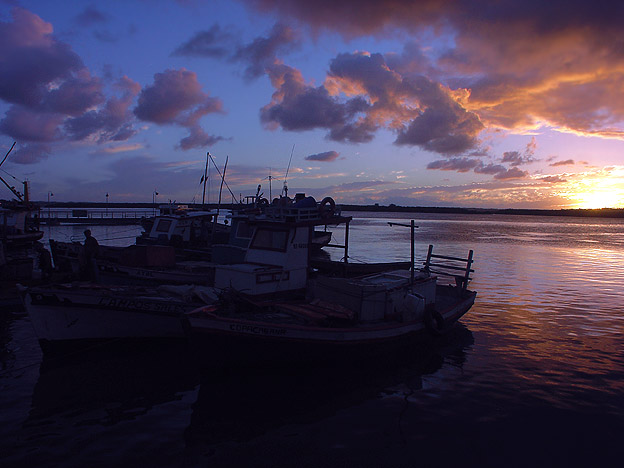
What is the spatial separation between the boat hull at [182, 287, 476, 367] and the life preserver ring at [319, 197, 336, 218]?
4.82 meters

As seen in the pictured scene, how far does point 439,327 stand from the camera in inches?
476

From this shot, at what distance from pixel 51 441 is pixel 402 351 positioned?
9.08 metres

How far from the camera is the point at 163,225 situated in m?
23.2

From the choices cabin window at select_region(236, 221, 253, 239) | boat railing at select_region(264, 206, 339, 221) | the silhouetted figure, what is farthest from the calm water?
cabin window at select_region(236, 221, 253, 239)

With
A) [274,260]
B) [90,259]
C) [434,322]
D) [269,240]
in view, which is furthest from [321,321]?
[90,259]

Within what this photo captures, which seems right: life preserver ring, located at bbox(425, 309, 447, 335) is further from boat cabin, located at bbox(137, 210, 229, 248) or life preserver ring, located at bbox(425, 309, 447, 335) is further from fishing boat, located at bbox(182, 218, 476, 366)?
boat cabin, located at bbox(137, 210, 229, 248)

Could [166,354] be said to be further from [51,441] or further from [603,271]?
[603,271]

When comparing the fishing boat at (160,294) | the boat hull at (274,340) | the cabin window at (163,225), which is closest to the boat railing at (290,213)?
the fishing boat at (160,294)

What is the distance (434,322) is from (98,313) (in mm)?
9901

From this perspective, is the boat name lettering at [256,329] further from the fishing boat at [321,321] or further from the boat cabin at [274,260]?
the boat cabin at [274,260]

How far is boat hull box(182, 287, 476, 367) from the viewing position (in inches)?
360

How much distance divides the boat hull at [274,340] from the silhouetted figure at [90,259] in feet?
26.2

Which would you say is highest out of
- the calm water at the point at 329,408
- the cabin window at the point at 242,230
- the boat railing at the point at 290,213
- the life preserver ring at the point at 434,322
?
the boat railing at the point at 290,213

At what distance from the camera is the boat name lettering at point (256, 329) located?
30.3ft
